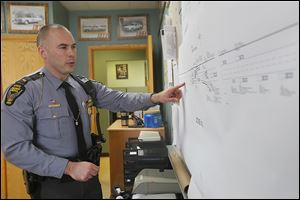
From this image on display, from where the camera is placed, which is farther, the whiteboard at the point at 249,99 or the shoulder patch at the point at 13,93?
the shoulder patch at the point at 13,93

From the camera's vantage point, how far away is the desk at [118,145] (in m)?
0.79

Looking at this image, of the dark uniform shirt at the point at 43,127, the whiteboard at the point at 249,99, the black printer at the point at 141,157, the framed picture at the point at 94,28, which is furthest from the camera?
the black printer at the point at 141,157

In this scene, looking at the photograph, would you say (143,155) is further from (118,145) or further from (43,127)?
(43,127)

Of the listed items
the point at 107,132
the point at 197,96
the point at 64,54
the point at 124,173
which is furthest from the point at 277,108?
the point at 124,173

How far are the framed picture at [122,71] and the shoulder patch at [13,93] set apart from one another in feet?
0.75

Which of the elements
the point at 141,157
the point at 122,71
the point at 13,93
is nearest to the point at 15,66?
the point at 13,93

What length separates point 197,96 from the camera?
0.57 m

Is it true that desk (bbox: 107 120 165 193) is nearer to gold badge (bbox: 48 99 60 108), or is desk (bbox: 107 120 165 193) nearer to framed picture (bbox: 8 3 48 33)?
gold badge (bbox: 48 99 60 108)

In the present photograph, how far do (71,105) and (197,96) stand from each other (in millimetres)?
291

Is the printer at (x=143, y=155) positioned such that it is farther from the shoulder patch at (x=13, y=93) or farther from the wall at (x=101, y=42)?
the shoulder patch at (x=13, y=93)

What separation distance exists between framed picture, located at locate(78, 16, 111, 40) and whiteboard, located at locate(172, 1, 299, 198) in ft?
1.26

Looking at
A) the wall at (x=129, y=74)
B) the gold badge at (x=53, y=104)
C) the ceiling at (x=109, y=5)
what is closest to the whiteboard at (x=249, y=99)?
the wall at (x=129, y=74)

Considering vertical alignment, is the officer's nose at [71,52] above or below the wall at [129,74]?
above

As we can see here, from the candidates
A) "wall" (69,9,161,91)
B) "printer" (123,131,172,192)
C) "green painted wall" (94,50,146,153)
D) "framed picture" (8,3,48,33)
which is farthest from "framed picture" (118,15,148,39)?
"printer" (123,131,172,192)
